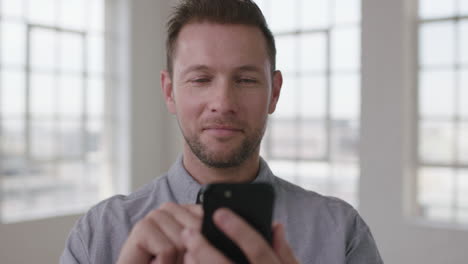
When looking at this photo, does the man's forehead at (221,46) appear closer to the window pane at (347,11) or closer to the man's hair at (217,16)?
the man's hair at (217,16)

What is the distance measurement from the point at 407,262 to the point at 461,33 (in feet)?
6.79

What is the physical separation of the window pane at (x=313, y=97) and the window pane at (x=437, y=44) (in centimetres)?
108

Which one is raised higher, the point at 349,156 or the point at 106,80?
the point at 106,80

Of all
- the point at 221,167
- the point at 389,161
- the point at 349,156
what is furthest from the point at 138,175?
the point at 221,167

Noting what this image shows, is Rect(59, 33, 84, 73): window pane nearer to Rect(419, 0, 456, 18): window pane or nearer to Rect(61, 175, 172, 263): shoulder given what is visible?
Rect(419, 0, 456, 18): window pane

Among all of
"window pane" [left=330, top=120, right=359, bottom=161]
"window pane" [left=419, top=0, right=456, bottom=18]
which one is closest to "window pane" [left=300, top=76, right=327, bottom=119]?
"window pane" [left=330, top=120, right=359, bottom=161]

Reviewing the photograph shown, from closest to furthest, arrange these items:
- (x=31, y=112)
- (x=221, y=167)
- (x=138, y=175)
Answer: (x=221, y=167), (x=31, y=112), (x=138, y=175)

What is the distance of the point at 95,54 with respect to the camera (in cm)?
541

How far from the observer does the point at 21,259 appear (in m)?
4.43

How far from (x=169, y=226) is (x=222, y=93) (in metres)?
0.52

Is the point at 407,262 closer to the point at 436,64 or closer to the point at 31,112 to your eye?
the point at 436,64

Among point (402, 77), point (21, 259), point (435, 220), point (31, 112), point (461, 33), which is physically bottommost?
point (21, 259)

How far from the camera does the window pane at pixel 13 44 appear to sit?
14.6 ft

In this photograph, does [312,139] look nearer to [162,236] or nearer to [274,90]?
[274,90]
